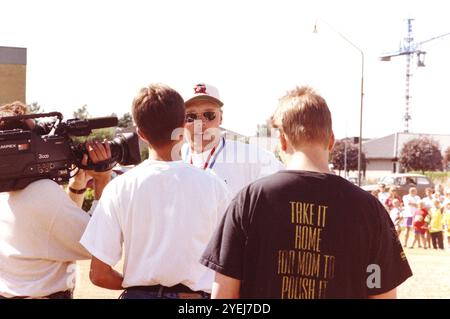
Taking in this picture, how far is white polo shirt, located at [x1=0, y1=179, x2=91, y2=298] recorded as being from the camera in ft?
11.2

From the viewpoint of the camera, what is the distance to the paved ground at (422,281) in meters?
9.56

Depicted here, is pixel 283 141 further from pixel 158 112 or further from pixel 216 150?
pixel 216 150

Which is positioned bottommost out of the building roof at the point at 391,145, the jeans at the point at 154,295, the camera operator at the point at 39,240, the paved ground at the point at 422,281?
the paved ground at the point at 422,281

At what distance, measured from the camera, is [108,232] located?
3195 mm

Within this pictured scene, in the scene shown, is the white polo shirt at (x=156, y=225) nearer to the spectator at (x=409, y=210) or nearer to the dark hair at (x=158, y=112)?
the dark hair at (x=158, y=112)

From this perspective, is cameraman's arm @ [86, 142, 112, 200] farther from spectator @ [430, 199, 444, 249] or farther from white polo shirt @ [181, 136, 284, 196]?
spectator @ [430, 199, 444, 249]

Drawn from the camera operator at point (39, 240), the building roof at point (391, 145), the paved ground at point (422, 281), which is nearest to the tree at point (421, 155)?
the building roof at point (391, 145)

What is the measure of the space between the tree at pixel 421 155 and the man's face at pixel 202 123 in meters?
66.4

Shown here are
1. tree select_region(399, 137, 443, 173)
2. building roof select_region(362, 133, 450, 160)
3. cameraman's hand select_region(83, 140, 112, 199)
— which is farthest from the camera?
building roof select_region(362, 133, 450, 160)

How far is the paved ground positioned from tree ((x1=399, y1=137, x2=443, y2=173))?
52385mm

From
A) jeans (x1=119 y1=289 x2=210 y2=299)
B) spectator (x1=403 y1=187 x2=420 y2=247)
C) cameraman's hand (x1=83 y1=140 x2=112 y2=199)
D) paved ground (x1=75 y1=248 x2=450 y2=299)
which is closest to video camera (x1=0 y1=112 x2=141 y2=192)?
cameraman's hand (x1=83 y1=140 x2=112 y2=199)
